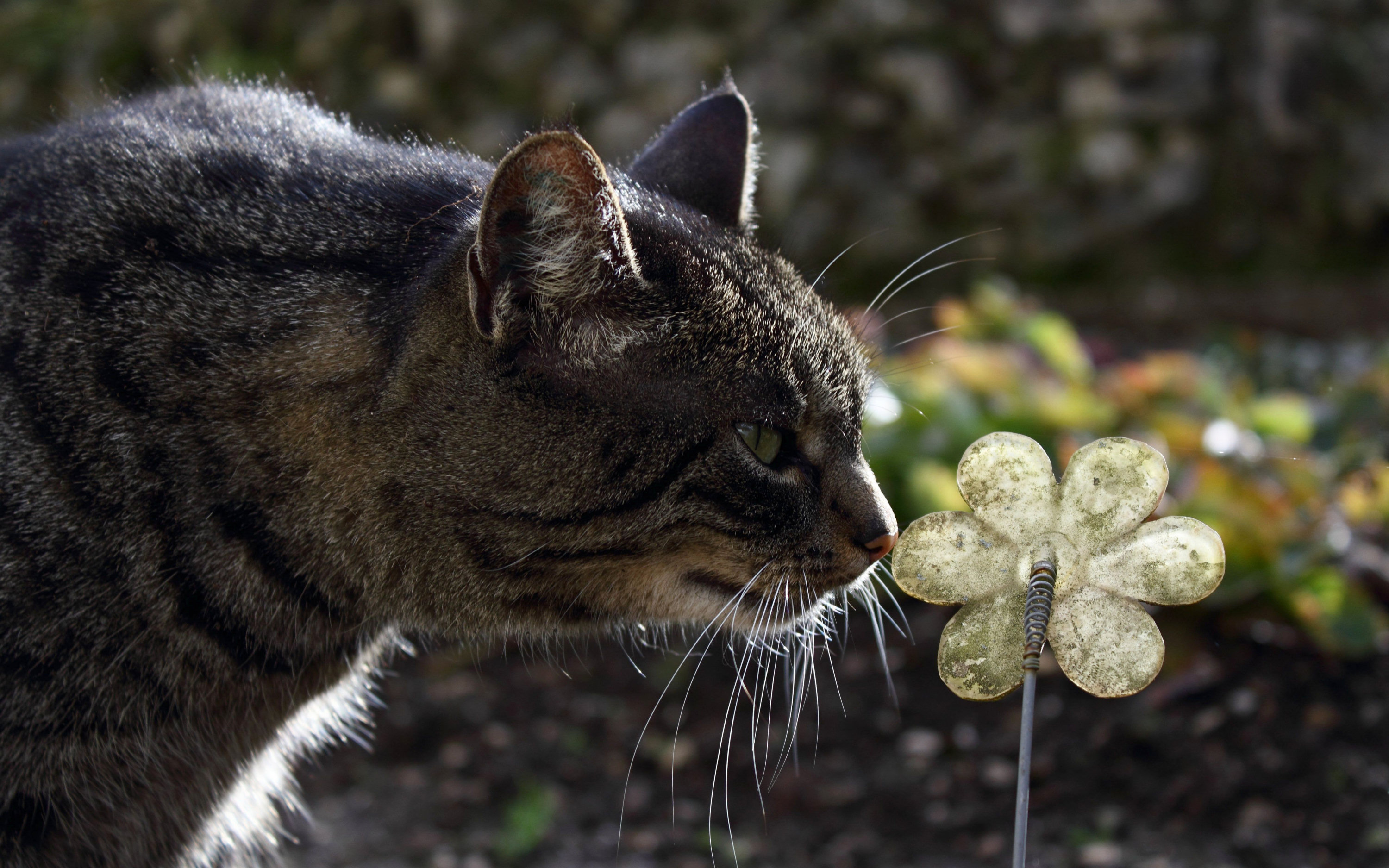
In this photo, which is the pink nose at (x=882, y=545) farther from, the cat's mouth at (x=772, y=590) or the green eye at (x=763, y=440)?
the green eye at (x=763, y=440)

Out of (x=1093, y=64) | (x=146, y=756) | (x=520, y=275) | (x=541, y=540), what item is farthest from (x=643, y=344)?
(x=1093, y=64)

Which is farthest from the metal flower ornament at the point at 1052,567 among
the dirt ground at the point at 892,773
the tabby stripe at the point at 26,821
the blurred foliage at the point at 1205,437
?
the tabby stripe at the point at 26,821

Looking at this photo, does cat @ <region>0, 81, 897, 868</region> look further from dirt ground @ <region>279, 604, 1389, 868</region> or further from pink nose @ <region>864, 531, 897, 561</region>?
dirt ground @ <region>279, 604, 1389, 868</region>

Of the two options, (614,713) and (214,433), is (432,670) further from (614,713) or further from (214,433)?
(214,433)

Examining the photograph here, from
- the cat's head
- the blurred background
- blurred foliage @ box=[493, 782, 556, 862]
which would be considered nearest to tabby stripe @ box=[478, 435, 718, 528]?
the cat's head

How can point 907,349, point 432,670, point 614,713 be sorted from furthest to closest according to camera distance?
point 907,349 → point 432,670 → point 614,713

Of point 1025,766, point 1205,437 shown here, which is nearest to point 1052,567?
point 1025,766
